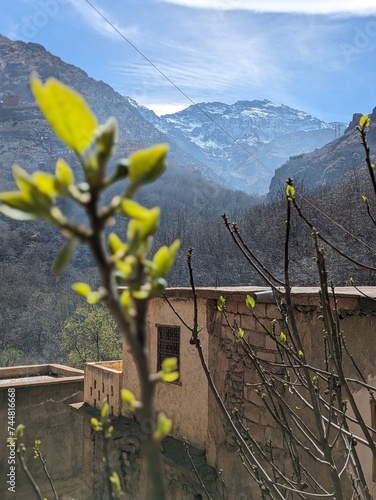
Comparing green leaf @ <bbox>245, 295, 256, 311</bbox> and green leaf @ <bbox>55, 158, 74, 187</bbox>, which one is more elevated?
green leaf @ <bbox>55, 158, 74, 187</bbox>

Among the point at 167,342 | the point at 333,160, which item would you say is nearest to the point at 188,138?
the point at 333,160

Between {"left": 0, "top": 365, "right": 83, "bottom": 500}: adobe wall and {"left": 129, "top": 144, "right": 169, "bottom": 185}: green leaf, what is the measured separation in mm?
9604

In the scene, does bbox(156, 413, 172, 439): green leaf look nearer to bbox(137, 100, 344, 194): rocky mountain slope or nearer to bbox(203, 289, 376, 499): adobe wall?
bbox(203, 289, 376, 499): adobe wall

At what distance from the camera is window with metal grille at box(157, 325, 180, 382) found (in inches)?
261

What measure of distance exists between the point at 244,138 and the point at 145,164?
615ft

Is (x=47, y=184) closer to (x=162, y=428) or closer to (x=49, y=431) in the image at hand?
(x=162, y=428)

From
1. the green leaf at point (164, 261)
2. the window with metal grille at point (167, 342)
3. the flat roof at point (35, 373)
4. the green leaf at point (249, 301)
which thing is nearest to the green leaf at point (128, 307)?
the green leaf at point (164, 261)

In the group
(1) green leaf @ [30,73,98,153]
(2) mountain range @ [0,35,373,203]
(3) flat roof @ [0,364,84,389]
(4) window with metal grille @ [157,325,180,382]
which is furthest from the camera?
(2) mountain range @ [0,35,373,203]

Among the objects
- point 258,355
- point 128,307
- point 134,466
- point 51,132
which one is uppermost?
point 51,132

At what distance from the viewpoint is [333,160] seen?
201ft

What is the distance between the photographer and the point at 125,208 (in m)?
0.36

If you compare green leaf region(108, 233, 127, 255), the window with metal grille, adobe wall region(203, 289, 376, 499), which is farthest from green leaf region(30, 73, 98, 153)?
the window with metal grille

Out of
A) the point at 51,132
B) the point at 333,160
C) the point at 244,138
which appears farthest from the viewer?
the point at 244,138

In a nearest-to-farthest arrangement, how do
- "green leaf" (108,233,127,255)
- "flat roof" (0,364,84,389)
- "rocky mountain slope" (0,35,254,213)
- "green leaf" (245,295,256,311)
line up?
"green leaf" (108,233,127,255) → "green leaf" (245,295,256,311) → "flat roof" (0,364,84,389) → "rocky mountain slope" (0,35,254,213)
